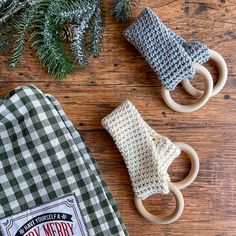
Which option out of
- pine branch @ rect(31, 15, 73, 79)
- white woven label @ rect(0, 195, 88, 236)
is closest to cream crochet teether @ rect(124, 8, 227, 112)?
pine branch @ rect(31, 15, 73, 79)

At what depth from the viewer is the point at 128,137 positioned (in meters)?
0.99

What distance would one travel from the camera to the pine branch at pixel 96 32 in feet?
3.31

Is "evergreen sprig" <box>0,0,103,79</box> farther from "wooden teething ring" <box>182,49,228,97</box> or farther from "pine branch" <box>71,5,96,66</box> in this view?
"wooden teething ring" <box>182,49,228,97</box>

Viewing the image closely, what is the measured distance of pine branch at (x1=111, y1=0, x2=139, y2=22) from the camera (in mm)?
992

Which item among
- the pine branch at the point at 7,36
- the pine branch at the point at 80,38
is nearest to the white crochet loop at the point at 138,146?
the pine branch at the point at 80,38

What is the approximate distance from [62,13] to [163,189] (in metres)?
0.35

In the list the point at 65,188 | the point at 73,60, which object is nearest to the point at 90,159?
the point at 65,188

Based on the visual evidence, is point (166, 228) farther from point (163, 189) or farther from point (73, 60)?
point (73, 60)

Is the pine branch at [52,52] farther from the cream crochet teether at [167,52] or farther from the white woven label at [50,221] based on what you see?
the white woven label at [50,221]

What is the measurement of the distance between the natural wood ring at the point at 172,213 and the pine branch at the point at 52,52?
0.26 m

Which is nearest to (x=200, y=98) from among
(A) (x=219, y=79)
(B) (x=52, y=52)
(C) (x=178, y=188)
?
(A) (x=219, y=79)

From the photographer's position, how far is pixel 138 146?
0.99 meters

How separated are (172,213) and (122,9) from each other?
1.23ft

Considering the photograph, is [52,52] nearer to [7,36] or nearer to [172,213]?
[7,36]
